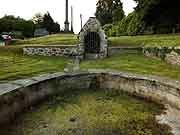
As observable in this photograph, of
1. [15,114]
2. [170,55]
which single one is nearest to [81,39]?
[170,55]

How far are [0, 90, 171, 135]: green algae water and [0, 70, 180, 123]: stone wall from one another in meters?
0.35

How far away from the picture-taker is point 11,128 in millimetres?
8188

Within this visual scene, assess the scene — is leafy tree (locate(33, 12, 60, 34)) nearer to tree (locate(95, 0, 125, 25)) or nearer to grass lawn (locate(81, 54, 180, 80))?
tree (locate(95, 0, 125, 25))

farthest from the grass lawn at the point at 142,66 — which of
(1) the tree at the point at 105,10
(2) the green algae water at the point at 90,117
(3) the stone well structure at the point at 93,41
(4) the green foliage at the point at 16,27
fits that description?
(1) the tree at the point at 105,10

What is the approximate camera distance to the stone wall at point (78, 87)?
881cm

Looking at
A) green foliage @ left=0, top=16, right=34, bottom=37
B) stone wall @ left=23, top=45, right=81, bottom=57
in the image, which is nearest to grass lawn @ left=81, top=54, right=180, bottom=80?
stone wall @ left=23, top=45, right=81, bottom=57

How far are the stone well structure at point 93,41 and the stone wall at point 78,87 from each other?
6028mm

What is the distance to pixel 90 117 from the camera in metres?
9.25

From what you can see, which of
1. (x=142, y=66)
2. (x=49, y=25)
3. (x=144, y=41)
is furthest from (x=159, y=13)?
(x=49, y=25)

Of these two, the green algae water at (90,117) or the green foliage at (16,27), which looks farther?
the green foliage at (16,27)

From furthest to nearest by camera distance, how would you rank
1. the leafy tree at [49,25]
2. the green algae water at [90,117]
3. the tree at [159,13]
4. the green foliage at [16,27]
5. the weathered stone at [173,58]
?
1. the leafy tree at [49,25]
2. the green foliage at [16,27]
3. the tree at [159,13]
4. the weathered stone at [173,58]
5. the green algae water at [90,117]

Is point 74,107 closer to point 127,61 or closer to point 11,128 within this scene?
point 11,128

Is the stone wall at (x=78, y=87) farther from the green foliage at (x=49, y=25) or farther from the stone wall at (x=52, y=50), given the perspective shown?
the green foliage at (x=49, y=25)

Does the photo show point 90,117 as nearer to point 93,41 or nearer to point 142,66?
point 142,66
